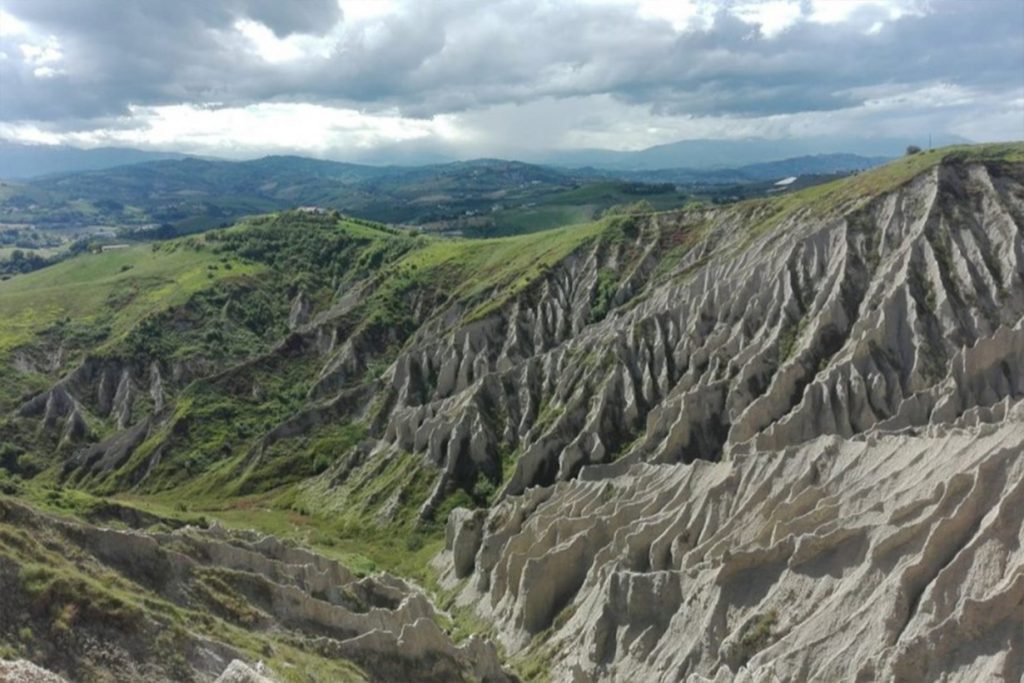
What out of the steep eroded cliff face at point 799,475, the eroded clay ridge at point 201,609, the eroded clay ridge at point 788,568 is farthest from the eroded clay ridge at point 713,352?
the eroded clay ridge at point 201,609

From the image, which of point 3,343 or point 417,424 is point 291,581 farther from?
point 3,343

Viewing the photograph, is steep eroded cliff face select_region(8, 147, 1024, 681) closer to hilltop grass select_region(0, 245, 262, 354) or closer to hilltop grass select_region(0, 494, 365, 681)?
hilltop grass select_region(0, 494, 365, 681)

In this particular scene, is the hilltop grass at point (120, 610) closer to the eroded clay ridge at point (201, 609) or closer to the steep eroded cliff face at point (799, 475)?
the eroded clay ridge at point (201, 609)

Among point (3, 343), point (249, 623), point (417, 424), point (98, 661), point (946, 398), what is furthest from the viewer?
point (3, 343)

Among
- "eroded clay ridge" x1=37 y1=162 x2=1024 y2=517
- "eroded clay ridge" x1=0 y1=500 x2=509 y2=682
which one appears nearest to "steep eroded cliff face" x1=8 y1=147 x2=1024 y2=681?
"eroded clay ridge" x1=37 y1=162 x2=1024 y2=517

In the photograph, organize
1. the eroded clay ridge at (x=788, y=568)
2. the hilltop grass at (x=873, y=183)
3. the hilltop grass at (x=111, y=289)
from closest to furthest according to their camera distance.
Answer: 1. the eroded clay ridge at (x=788, y=568)
2. the hilltop grass at (x=873, y=183)
3. the hilltop grass at (x=111, y=289)

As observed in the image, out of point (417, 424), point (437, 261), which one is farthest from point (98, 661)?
point (437, 261)

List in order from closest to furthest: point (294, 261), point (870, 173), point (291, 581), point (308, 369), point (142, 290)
A: point (291, 581), point (870, 173), point (308, 369), point (142, 290), point (294, 261)

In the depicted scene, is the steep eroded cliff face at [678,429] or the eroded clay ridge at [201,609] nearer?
the eroded clay ridge at [201,609]

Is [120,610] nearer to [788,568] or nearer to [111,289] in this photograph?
[788,568]
